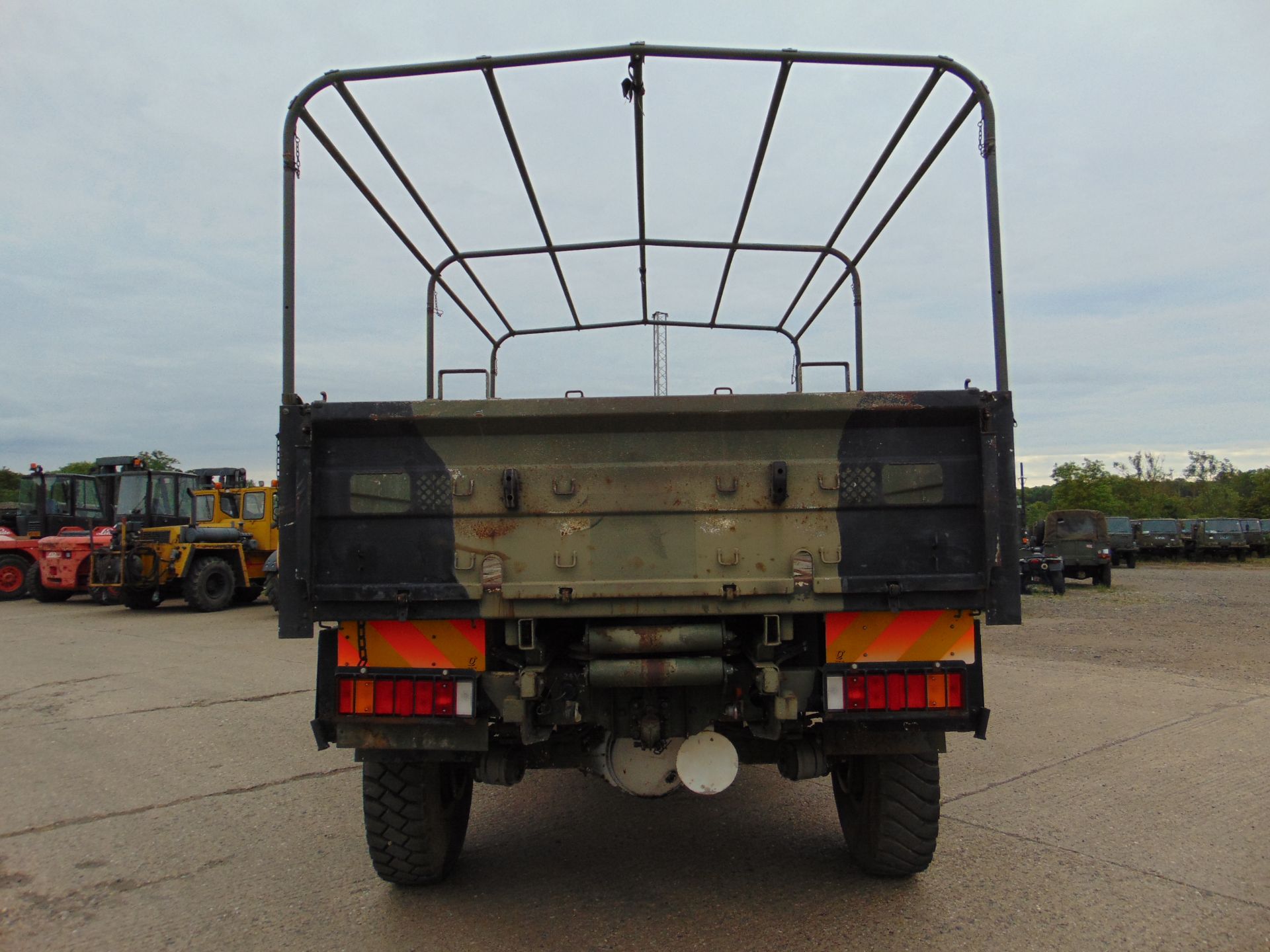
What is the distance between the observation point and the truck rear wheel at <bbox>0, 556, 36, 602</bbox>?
20.0 m

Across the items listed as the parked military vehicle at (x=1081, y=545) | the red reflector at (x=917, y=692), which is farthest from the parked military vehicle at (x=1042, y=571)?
the red reflector at (x=917, y=692)

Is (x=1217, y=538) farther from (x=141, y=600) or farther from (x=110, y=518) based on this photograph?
(x=110, y=518)

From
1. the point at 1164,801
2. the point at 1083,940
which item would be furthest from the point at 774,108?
the point at 1164,801

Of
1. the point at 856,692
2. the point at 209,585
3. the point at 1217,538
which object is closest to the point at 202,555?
the point at 209,585

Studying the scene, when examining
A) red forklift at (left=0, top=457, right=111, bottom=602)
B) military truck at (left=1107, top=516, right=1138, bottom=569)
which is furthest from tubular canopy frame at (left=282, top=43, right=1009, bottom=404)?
military truck at (left=1107, top=516, right=1138, bottom=569)

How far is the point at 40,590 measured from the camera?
1888 cm

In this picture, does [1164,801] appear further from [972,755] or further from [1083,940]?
[1083,940]

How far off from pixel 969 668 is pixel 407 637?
196 cm

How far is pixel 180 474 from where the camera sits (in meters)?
19.6

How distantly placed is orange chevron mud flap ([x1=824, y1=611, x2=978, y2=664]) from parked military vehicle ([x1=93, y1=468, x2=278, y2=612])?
50.8 ft

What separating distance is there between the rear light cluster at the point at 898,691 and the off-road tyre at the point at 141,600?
54.4 feet

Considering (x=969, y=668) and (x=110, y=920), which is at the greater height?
(x=969, y=668)

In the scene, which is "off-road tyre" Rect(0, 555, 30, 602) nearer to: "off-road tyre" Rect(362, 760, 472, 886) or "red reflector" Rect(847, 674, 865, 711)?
"off-road tyre" Rect(362, 760, 472, 886)

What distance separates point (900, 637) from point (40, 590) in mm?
20922
